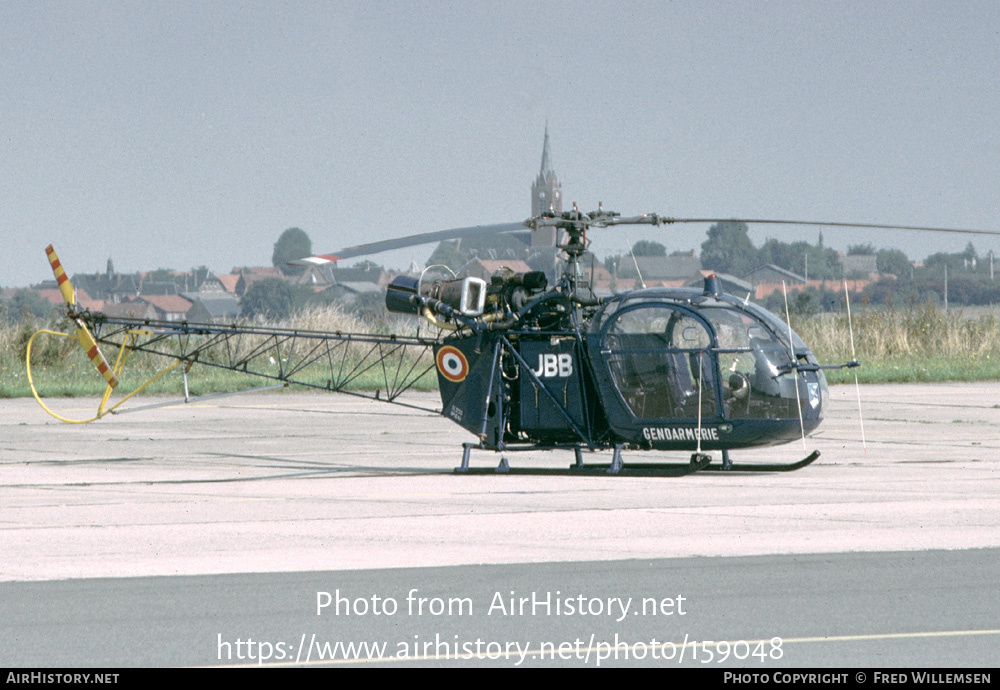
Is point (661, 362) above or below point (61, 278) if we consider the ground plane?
below

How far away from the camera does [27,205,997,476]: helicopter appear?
1245 centimetres

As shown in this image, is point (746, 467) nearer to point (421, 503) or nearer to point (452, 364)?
point (452, 364)

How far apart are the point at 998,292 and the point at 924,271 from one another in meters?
13.2

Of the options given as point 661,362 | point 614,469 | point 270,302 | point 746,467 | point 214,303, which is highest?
point 270,302

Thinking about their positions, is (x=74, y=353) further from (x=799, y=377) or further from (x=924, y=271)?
(x=924, y=271)

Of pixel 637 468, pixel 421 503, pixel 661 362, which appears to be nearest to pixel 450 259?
pixel 637 468

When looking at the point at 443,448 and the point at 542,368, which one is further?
the point at 443,448

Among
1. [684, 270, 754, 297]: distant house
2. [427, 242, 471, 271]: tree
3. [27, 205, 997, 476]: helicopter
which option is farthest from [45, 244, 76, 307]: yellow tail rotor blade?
[684, 270, 754, 297]: distant house

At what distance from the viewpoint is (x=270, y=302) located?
174 feet

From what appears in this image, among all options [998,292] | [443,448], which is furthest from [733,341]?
[998,292]

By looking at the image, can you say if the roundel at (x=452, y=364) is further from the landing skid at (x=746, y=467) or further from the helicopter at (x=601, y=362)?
the landing skid at (x=746, y=467)

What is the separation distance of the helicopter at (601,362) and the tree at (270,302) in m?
23.7

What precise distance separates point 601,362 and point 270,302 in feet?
136

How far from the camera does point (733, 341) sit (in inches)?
490
